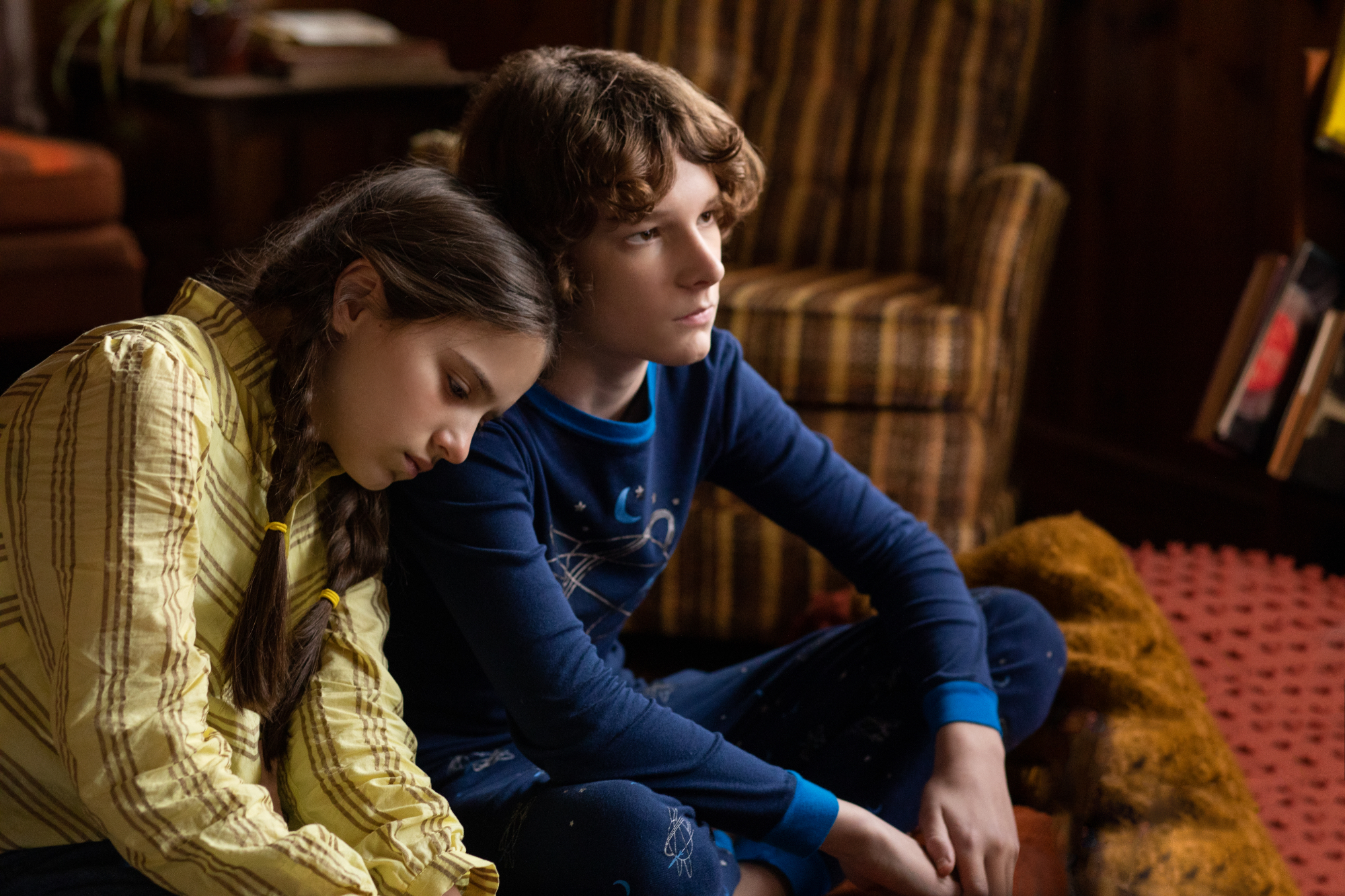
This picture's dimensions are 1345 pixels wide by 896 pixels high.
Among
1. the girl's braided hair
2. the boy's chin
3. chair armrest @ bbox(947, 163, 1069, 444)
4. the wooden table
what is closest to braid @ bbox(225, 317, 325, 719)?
the girl's braided hair

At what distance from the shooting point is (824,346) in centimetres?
169

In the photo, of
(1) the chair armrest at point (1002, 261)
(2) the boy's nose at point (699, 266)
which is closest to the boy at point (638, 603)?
(2) the boy's nose at point (699, 266)

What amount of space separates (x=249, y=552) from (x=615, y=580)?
308 millimetres

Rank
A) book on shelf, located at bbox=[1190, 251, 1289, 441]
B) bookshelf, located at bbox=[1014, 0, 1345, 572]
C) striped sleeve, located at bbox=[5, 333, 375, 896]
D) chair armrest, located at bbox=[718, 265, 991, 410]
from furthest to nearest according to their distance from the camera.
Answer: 1. bookshelf, located at bbox=[1014, 0, 1345, 572]
2. book on shelf, located at bbox=[1190, 251, 1289, 441]
3. chair armrest, located at bbox=[718, 265, 991, 410]
4. striped sleeve, located at bbox=[5, 333, 375, 896]

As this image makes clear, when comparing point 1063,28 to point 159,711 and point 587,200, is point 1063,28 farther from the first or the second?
point 159,711

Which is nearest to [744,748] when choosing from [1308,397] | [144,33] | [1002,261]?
[1002,261]

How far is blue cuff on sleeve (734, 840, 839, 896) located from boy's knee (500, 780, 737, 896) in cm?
11

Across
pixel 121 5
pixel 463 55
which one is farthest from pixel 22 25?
pixel 463 55

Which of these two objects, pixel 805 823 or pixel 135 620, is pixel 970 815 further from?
pixel 135 620

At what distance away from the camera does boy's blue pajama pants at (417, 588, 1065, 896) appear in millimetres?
877

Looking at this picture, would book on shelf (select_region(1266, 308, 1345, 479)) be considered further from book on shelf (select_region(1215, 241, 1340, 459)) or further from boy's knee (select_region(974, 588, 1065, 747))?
boy's knee (select_region(974, 588, 1065, 747))

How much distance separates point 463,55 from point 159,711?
272 centimetres

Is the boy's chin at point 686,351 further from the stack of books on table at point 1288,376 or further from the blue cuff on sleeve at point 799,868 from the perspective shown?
the stack of books on table at point 1288,376

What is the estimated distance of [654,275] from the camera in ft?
3.08
